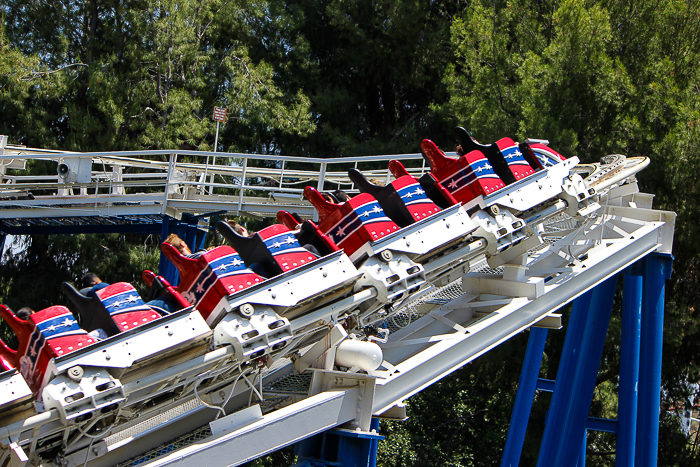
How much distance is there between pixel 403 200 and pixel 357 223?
1.68 ft

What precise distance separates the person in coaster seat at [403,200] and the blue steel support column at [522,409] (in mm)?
3426

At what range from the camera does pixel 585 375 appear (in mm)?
8359

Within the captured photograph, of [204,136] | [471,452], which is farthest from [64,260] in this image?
[471,452]

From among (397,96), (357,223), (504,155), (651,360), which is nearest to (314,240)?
(357,223)

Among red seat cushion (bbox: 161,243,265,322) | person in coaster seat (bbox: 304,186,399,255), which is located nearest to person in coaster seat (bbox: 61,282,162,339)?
red seat cushion (bbox: 161,243,265,322)

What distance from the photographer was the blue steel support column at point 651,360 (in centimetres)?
818

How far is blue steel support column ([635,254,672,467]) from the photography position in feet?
26.8

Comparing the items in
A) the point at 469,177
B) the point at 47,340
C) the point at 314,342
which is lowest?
the point at 314,342

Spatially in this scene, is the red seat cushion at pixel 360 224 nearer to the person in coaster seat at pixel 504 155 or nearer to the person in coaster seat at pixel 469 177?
the person in coaster seat at pixel 469 177

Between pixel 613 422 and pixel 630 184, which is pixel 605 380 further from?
pixel 630 184

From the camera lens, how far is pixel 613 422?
28.1 ft

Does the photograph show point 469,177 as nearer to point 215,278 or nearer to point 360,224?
point 360,224

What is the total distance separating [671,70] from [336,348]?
10058 millimetres

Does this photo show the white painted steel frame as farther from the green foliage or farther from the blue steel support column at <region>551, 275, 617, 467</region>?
the green foliage
